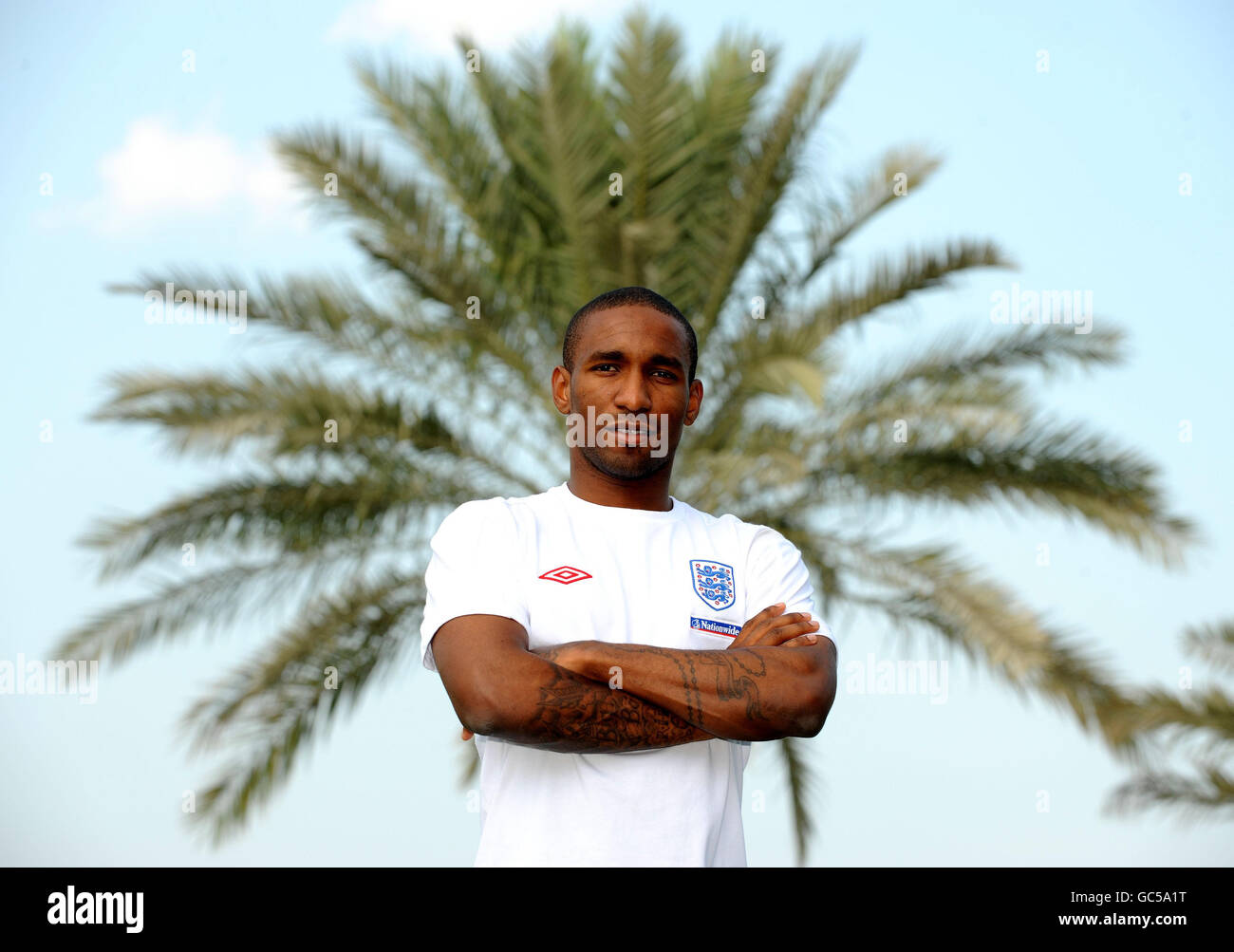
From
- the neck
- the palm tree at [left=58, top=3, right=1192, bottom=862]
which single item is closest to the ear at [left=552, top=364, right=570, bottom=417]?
the neck

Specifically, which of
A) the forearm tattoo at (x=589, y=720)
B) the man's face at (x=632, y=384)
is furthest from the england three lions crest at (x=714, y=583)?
the forearm tattoo at (x=589, y=720)

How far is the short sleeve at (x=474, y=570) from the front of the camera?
9.84ft

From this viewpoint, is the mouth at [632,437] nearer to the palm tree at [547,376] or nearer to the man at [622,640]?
the man at [622,640]

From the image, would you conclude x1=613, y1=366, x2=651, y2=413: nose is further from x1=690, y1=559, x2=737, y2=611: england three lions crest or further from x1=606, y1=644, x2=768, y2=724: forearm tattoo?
x1=606, y1=644, x2=768, y2=724: forearm tattoo

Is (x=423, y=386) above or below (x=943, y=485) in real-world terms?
above

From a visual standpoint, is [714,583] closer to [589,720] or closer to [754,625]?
[754,625]

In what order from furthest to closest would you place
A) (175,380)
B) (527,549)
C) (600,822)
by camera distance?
(175,380), (527,549), (600,822)

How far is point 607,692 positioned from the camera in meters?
2.87

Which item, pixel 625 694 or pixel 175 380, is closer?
pixel 625 694

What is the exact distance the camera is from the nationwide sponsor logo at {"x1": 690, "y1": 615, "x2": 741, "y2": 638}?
10.2 feet

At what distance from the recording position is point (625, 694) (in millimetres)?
2871

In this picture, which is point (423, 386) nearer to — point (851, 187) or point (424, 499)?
point (424, 499)

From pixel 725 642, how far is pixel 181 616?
706 centimetres
